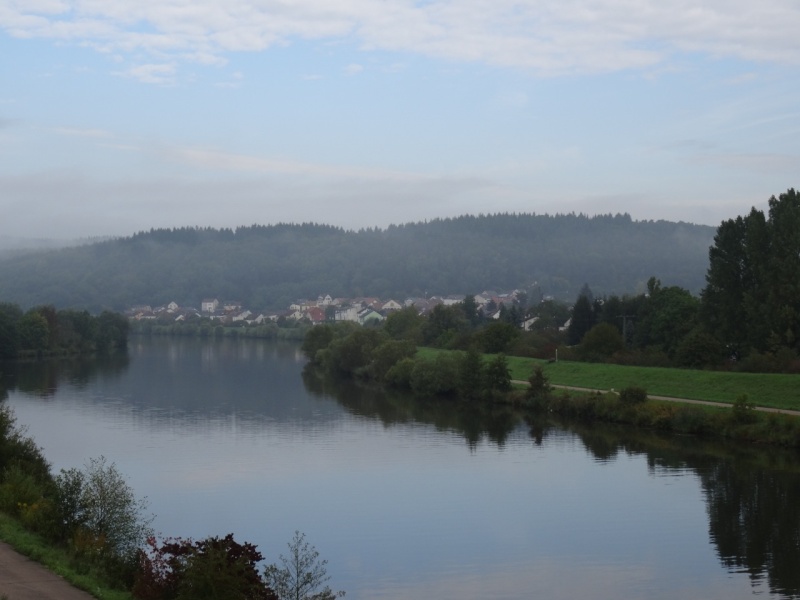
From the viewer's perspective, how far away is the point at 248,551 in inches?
437

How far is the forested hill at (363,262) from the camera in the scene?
480 feet

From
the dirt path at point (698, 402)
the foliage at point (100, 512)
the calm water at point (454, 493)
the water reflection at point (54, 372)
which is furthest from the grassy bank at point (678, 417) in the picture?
the water reflection at point (54, 372)

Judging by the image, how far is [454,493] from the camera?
22359 mm

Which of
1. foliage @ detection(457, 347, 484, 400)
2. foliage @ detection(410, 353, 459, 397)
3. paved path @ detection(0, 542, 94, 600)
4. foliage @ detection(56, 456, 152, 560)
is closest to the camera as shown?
paved path @ detection(0, 542, 94, 600)

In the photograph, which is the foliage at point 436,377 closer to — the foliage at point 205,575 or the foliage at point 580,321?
the foliage at point 580,321

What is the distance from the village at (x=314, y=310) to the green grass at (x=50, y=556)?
277ft

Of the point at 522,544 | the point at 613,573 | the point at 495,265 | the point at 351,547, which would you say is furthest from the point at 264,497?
the point at 495,265

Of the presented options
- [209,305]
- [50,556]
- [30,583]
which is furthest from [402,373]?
[209,305]

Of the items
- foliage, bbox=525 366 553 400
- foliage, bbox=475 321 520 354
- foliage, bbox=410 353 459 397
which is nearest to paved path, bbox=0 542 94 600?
foliage, bbox=525 366 553 400

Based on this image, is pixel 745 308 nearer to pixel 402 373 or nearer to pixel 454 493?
pixel 402 373

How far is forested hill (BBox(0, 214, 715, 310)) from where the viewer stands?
480ft

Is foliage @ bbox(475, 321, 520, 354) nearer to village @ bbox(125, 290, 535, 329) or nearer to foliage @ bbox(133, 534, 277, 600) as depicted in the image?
foliage @ bbox(133, 534, 277, 600)

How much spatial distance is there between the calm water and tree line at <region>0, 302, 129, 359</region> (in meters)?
22.6

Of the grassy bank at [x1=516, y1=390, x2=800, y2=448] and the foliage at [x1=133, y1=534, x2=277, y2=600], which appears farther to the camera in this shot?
the grassy bank at [x1=516, y1=390, x2=800, y2=448]
